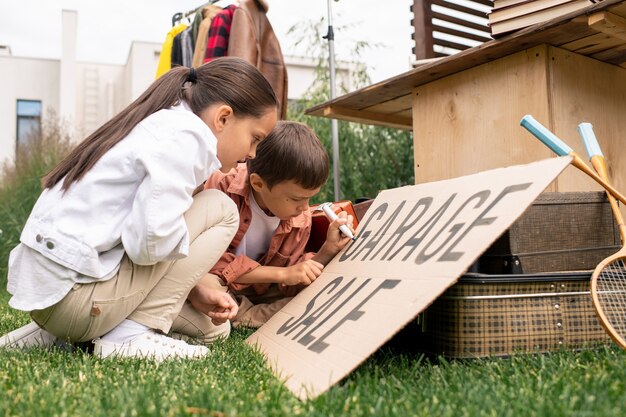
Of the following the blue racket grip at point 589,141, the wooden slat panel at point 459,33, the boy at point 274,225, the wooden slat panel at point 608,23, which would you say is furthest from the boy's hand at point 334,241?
the wooden slat panel at point 459,33

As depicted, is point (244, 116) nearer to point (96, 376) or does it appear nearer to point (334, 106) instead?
point (96, 376)

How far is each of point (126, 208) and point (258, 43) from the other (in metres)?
2.24

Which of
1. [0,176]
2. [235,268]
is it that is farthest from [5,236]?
[235,268]

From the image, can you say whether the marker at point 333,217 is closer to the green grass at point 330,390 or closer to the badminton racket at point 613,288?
the green grass at point 330,390

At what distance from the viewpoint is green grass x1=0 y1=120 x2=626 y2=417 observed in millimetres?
979

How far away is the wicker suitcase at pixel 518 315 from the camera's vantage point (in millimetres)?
1379

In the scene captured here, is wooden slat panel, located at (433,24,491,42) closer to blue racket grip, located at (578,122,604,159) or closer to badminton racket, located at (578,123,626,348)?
blue racket grip, located at (578,122,604,159)

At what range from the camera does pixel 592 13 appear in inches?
75.1

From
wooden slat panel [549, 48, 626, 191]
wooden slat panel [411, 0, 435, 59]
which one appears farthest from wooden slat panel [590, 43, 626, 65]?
wooden slat panel [411, 0, 435, 59]

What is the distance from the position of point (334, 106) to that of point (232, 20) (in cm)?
84

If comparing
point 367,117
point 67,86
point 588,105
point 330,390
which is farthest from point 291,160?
point 67,86

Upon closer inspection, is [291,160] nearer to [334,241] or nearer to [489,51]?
[334,241]

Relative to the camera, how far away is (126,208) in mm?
1533

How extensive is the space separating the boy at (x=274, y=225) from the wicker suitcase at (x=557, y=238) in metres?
0.58
